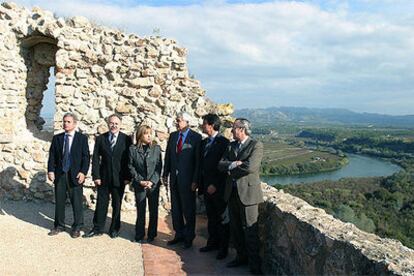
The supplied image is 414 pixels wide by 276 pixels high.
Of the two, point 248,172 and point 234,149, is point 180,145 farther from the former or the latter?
Result: point 248,172

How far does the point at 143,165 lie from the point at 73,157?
3.50 feet

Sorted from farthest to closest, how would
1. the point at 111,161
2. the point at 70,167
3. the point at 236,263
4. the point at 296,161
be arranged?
the point at 296,161, the point at 70,167, the point at 111,161, the point at 236,263

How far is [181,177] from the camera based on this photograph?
17.4 ft

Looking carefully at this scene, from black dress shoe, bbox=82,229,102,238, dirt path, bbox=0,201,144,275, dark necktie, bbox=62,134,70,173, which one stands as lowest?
dirt path, bbox=0,201,144,275

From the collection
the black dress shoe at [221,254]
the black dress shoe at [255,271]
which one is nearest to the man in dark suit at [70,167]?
the black dress shoe at [221,254]

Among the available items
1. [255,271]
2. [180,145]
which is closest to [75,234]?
[180,145]

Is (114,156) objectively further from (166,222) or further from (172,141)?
(166,222)

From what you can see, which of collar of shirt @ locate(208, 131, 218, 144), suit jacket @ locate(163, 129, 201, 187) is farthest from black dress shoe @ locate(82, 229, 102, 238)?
collar of shirt @ locate(208, 131, 218, 144)

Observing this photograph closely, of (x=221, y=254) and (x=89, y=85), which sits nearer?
(x=221, y=254)

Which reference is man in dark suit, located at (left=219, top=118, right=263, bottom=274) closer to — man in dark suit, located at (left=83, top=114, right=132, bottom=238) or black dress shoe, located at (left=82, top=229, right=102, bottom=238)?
man in dark suit, located at (left=83, top=114, right=132, bottom=238)

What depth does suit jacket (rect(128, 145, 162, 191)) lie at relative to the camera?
535 centimetres

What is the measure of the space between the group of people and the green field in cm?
4843

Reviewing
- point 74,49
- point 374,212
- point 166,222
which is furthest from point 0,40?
point 374,212

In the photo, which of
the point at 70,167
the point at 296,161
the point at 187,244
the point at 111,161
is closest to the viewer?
the point at 187,244
